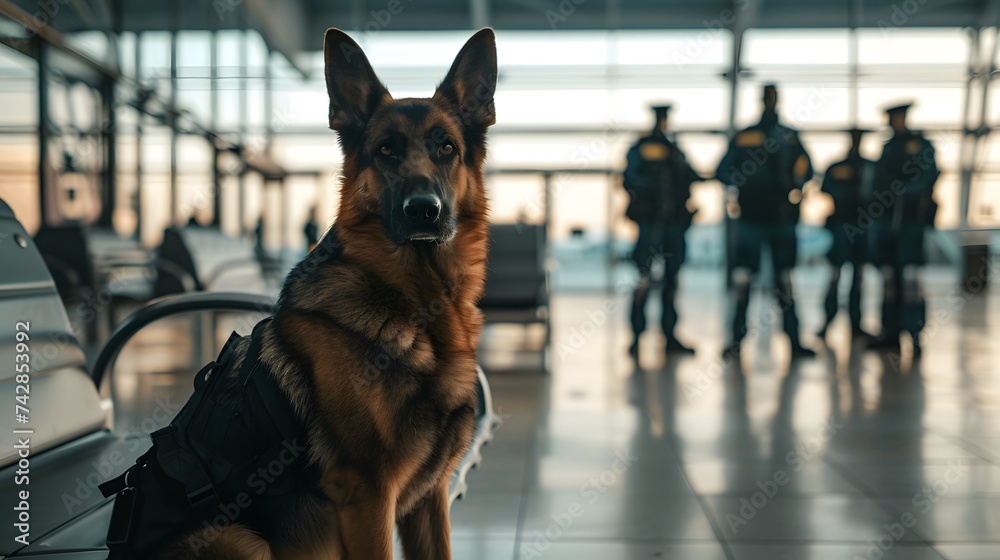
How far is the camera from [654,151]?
6184 mm

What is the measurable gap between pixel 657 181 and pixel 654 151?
0.26 metres

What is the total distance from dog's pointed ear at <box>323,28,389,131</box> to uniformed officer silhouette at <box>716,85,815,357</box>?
15.5 ft

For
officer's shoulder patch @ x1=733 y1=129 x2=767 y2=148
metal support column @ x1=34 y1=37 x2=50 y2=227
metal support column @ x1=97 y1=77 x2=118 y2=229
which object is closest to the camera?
metal support column @ x1=34 y1=37 x2=50 y2=227

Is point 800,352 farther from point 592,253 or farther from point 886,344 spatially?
point 592,253

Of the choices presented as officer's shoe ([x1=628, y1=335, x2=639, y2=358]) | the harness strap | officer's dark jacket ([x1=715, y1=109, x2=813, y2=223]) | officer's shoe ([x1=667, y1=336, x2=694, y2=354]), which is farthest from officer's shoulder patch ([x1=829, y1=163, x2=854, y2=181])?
the harness strap

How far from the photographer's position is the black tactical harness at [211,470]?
3.95ft

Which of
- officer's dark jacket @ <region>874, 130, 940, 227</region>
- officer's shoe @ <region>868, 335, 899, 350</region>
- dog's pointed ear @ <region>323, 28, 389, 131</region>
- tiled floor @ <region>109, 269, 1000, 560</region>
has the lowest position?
tiled floor @ <region>109, 269, 1000, 560</region>

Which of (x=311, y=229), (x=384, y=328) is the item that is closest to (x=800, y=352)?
(x=384, y=328)

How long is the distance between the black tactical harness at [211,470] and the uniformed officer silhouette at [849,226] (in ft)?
22.6

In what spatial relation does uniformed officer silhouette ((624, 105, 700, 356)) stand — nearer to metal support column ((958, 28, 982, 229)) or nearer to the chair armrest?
the chair armrest

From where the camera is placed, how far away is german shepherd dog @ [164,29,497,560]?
1288mm

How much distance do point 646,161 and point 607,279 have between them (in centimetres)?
810

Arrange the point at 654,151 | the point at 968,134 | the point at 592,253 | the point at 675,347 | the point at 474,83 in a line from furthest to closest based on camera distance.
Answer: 1. the point at 592,253
2. the point at 968,134
3. the point at 675,347
4. the point at 654,151
5. the point at 474,83

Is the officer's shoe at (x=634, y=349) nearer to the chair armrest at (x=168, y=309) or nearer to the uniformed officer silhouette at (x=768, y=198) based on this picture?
the uniformed officer silhouette at (x=768, y=198)
